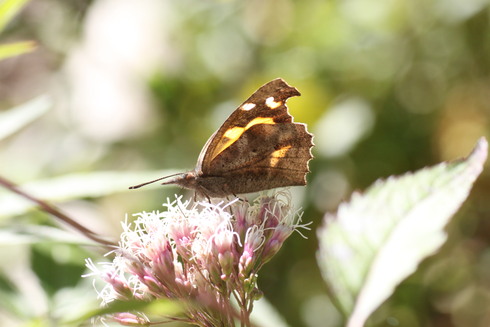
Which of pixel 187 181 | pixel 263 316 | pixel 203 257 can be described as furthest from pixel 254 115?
pixel 263 316

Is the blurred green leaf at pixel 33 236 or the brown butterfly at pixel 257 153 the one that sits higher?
the brown butterfly at pixel 257 153

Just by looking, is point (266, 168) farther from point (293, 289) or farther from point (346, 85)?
point (346, 85)

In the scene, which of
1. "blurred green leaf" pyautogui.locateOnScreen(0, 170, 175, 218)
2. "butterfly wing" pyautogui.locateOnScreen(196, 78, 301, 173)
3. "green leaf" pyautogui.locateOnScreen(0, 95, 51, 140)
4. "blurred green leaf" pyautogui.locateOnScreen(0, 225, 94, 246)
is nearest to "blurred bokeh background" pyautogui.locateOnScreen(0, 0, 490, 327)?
"green leaf" pyautogui.locateOnScreen(0, 95, 51, 140)

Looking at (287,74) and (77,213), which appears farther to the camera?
(77,213)

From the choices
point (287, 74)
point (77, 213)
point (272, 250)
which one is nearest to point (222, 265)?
point (272, 250)

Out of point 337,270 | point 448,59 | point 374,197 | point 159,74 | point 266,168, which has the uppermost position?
point 159,74

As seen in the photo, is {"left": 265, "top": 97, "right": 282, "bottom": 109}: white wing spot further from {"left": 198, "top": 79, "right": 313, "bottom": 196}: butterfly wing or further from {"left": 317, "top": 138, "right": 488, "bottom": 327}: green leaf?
{"left": 317, "top": 138, "right": 488, "bottom": 327}: green leaf

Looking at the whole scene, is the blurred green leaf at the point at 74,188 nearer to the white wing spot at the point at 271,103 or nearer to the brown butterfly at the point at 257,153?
the brown butterfly at the point at 257,153

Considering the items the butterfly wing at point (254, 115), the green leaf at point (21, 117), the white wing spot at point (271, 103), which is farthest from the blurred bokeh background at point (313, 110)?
the white wing spot at point (271, 103)
